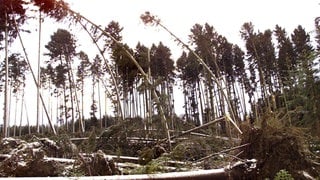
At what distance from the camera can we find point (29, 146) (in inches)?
277

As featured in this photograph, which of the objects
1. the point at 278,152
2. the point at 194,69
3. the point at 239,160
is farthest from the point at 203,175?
the point at 194,69

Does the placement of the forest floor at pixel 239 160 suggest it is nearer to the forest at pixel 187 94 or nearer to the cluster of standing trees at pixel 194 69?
the forest at pixel 187 94

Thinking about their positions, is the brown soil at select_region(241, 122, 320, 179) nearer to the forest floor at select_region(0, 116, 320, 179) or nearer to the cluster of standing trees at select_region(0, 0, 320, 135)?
the forest floor at select_region(0, 116, 320, 179)

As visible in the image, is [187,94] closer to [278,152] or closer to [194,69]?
[194,69]

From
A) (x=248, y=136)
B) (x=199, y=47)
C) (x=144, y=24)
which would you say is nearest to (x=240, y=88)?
(x=199, y=47)

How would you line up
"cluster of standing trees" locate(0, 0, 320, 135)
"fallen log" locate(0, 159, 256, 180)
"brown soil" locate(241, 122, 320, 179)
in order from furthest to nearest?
"cluster of standing trees" locate(0, 0, 320, 135)
"brown soil" locate(241, 122, 320, 179)
"fallen log" locate(0, 159, 256, 180)

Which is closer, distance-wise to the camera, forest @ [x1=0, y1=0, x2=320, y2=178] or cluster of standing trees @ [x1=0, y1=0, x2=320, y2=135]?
forest @ [x1=0, y1=0, x2=320, y2=178]

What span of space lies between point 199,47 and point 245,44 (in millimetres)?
11770

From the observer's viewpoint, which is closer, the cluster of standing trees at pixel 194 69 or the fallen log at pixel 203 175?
the fallen log at pixel 203 175

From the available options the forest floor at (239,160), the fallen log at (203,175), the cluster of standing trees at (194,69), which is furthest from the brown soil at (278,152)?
the cluster of standing trees at (194,69)

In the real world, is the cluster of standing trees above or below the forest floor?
above

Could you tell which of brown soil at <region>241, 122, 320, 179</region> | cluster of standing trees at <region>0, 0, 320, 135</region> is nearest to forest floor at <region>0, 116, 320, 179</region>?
brown soil at <region>241, 122, 320, 179</region>

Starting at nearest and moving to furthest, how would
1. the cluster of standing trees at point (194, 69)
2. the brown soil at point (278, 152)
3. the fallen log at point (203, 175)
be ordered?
the fallen log at point (203, 175) < the brown soil at point (278, 152) < the cluster of standing trees at point (194, 69)

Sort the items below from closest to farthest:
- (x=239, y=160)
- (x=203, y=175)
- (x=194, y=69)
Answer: (x=203, y=175), (x=239, y=160), (x=194, y=69)
